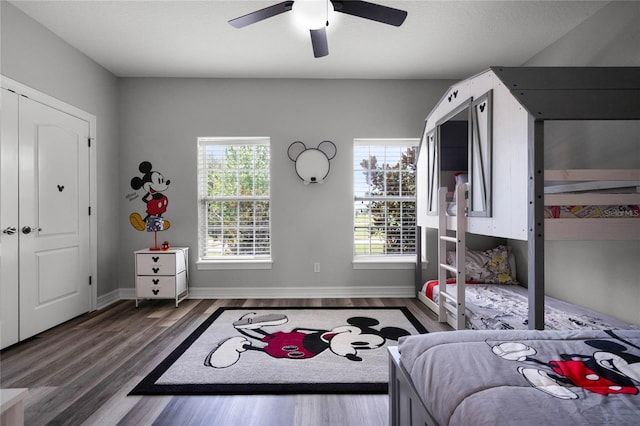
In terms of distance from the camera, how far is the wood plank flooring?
1.67m

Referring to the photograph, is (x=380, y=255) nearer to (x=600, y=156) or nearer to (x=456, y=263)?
(x=456, y=263)

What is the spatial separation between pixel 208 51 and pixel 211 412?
3.16 metres

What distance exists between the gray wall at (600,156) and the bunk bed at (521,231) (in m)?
0.37

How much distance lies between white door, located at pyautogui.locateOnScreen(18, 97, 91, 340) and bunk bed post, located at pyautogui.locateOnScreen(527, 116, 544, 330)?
364 cm

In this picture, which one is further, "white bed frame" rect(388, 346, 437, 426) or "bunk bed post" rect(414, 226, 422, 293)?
"bunk bed post" rect(414, 226, 422, 293)

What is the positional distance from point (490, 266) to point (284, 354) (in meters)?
2.53

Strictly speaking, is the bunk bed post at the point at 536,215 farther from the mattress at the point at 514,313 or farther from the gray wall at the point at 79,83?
the gray wall at the point at 79,83

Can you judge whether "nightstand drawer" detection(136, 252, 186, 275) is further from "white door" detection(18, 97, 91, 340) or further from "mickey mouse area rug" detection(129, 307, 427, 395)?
"mickey mouse area rug" detection(129, 307, 427, 395)

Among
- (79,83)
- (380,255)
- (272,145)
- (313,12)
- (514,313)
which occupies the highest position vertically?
(79,83)

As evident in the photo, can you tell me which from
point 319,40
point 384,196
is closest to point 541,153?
point 319,40

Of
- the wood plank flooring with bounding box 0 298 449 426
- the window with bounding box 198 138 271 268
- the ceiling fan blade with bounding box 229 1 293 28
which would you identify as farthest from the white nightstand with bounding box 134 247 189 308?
the ceiling fan blade with bounding box 229 1 293 28

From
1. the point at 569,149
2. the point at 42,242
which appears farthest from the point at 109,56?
the point at 569,149

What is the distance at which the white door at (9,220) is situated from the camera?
2492 mm

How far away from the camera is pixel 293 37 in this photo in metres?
3.05
